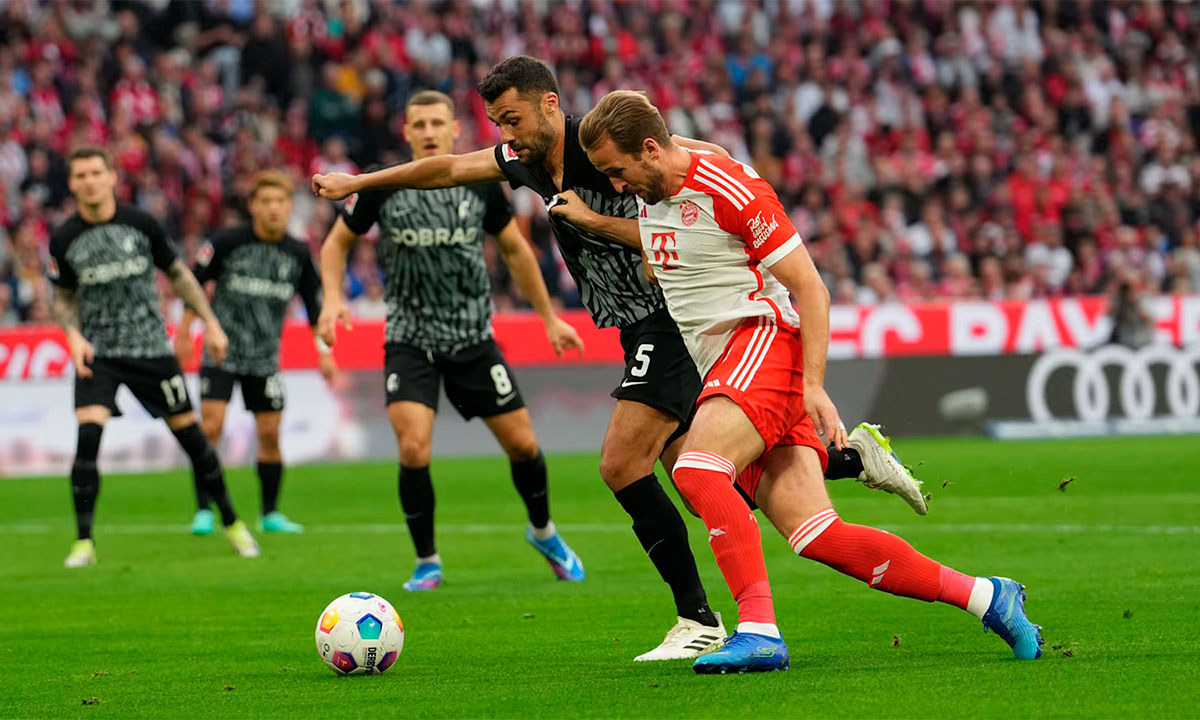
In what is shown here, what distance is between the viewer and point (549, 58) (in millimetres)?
26031

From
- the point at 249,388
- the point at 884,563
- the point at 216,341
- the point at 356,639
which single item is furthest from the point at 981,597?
the point at 249,388

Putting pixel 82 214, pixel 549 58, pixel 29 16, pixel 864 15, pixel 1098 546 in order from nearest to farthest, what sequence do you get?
pixel 1098 546 < pixel 82 214 < pixel 29 16 < pixel 549 58 < pixel 864 15

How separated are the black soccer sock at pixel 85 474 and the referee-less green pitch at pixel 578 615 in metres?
0.39

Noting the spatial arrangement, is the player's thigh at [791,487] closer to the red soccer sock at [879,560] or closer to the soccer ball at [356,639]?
the red soccer sock at [879,560]

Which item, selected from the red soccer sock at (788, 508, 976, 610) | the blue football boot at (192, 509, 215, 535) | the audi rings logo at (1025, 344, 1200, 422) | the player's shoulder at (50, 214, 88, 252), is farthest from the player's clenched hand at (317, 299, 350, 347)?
the audi rings logo at (1025, 344, 1200, 422)

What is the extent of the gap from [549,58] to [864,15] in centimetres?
572

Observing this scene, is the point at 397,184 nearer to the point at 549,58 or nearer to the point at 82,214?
the point at 82,214

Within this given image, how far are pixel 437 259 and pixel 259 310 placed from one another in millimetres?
4086

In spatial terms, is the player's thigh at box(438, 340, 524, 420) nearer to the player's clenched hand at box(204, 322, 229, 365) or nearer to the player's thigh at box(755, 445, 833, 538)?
the player's clenched hand at box(204, 322, 229, 365)

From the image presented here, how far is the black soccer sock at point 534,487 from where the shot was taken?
9.51 m

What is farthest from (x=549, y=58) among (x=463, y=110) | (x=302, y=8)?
(x=302, y=8)

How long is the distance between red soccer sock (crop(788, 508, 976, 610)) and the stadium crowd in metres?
15.2

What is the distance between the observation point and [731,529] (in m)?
5.77

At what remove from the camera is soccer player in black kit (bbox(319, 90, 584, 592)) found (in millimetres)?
9406
